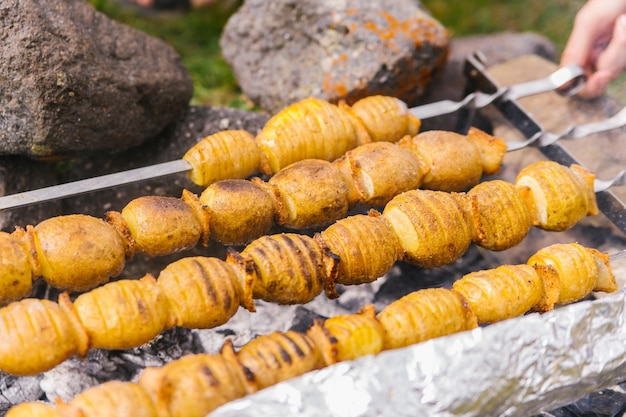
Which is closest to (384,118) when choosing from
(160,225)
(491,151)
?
(491,151)

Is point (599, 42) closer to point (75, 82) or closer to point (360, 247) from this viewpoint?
point (360, 247)

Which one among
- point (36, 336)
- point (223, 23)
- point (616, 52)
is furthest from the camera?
point (223, 23)

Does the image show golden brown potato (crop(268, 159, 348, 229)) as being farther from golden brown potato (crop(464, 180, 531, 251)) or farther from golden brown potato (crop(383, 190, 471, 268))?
golden brown potato (crop(464, 180, 531, 251))

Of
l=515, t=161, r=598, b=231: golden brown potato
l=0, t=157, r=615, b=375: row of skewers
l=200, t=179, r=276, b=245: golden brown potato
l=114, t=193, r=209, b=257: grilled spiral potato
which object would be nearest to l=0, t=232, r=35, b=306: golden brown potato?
l=0, t=157, r=615, b=375: row of skewers

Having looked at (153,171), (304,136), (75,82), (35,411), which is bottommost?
(35,411)

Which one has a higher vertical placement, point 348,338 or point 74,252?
point 74,252

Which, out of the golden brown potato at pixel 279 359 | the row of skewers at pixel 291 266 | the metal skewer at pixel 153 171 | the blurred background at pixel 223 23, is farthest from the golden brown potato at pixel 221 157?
the blurred background at pixel 223 23
